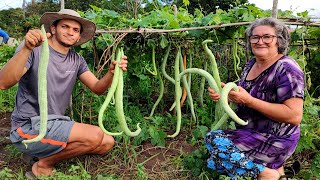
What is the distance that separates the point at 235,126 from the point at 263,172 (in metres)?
0.59

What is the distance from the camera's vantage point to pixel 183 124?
4926 mm

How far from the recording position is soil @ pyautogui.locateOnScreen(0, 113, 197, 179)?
3.64 metres

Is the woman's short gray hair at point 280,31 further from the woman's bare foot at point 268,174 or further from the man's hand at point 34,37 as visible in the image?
the man's hand at point 34,37

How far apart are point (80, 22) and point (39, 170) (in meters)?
1.37

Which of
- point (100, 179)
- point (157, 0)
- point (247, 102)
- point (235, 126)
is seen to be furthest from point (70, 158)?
point (157, 0)

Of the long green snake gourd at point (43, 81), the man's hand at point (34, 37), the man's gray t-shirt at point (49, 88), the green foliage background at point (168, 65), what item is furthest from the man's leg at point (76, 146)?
the man's hand at point (34, 37)

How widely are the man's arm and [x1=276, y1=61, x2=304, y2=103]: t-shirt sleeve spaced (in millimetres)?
1720

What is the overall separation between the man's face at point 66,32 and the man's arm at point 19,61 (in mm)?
424

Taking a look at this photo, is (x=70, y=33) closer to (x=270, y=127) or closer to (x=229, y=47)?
(x=270, y=127)

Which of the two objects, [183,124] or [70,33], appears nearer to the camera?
[70,33]

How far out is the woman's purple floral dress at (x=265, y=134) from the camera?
2898 mm

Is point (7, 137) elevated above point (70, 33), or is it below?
below

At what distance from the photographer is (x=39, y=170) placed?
3.44m

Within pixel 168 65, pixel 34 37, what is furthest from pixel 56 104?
pixel 168 65
